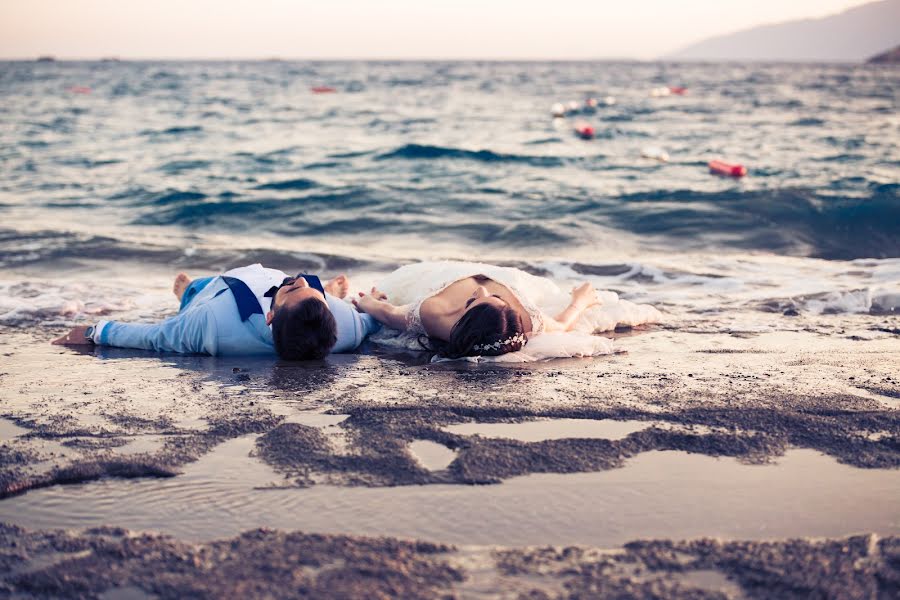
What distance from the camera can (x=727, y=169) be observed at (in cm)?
1488

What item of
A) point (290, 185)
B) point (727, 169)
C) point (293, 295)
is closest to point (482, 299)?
point (293, 295)

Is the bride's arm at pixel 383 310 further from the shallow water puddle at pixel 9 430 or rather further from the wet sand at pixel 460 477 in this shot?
the shallow water puddle at pixel 9 430

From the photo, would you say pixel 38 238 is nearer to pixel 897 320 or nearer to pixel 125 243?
pixel 125 243

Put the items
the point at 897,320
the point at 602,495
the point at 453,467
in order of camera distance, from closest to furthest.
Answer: the point at 602,495 < the point at 453,467 < the point at 897,320

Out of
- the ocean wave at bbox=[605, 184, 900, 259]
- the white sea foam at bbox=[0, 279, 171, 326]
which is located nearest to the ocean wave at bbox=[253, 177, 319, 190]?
the ocean wave at bbox=[605, 184, 900, 259]

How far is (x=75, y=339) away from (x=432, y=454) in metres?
3.13

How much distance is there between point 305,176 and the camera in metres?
14.8

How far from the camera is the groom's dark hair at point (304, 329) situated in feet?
15.8

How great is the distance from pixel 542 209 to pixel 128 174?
25.8 feet

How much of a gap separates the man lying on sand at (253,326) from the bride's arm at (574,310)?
124cm

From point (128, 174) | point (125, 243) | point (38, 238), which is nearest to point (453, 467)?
point (125, 243)

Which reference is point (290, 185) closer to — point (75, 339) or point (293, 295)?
point (75, 339)

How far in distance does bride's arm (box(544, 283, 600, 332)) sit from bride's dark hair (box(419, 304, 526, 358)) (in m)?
0.50

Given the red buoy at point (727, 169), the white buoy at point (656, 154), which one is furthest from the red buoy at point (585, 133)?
the red buoy at point (727, 169)
